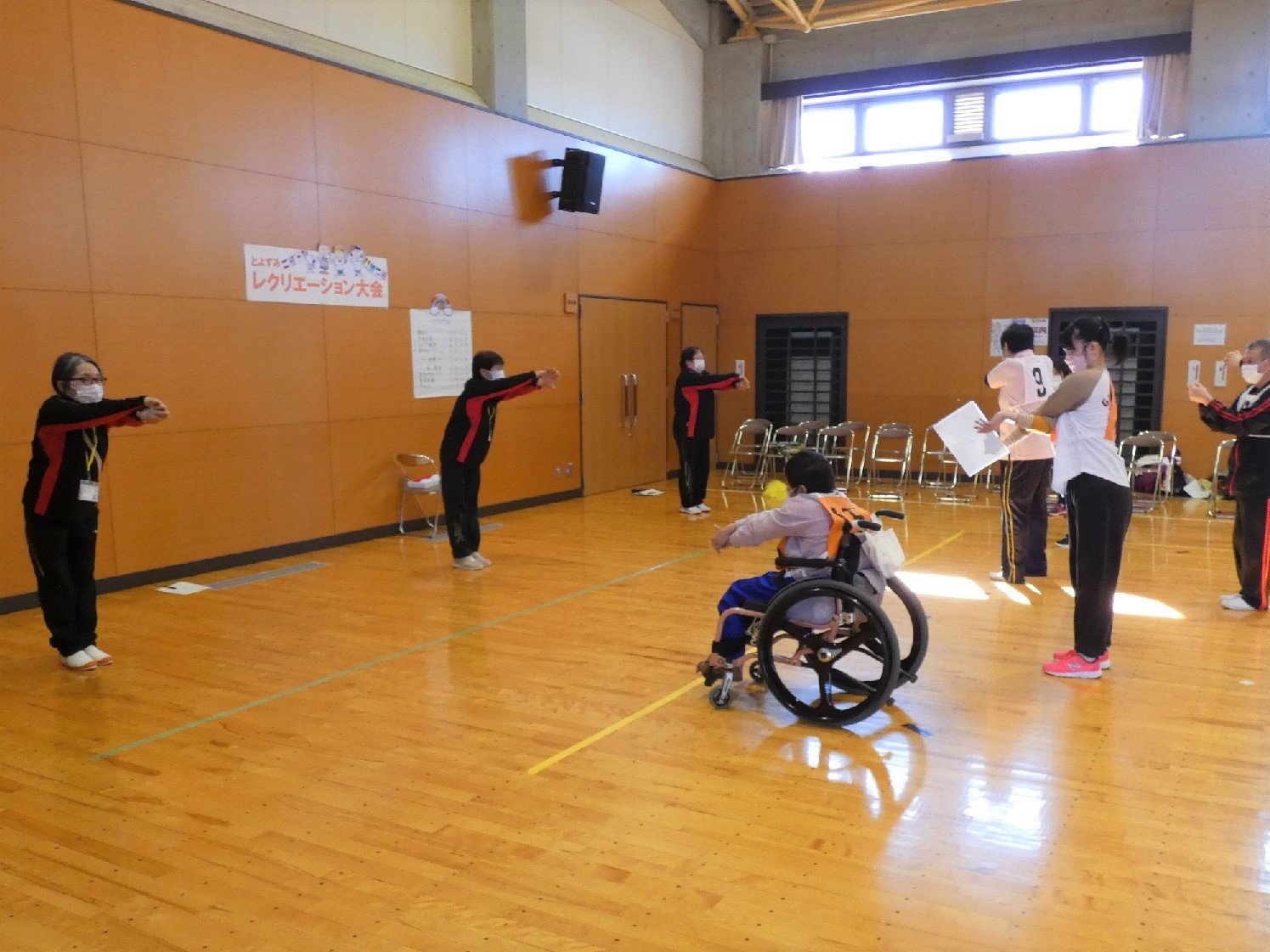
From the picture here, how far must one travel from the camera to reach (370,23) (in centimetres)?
775

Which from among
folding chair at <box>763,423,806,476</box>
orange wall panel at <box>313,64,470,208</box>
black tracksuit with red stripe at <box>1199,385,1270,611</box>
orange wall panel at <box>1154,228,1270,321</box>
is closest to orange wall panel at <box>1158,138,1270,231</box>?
orange wall panel at <box>1154,228,1270,321</box>

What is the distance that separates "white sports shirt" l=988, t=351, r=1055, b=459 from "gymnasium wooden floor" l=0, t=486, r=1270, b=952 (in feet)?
3.31

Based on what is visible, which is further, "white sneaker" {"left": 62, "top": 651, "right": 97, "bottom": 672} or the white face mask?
"white sneaker" {"left": 62, "top": 651, "right": 97, "bottom": 672}

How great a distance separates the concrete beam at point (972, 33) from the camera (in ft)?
33.2

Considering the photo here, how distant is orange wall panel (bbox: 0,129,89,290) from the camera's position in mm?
5461

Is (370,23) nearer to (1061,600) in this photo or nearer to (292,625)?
(292,625)

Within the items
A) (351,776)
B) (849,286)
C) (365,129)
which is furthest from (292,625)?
(849,286)

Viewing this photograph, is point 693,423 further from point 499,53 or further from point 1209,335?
point 1209,335

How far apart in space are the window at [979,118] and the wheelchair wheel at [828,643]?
863 cm

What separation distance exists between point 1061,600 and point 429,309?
→ 5.31 metres

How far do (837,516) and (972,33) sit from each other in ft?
30.3

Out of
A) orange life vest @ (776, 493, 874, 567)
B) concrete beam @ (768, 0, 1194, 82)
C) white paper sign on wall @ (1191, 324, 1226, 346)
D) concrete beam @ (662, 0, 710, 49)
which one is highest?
concrete beam @ (662, 0, 710, 49)

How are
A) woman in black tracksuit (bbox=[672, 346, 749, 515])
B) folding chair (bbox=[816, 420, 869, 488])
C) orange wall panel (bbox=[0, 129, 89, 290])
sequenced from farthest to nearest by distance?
folding chair (bbox=[816, 420, 869, 488]) < woman in black tracksuit (bbox=[672, 346, 749, 515]) < orange wall panel (bbox=[0, 129, 89, 290])

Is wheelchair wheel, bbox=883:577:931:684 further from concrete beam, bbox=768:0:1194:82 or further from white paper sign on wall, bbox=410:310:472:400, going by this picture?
concrete beam, bbox=768:0:1194:82
